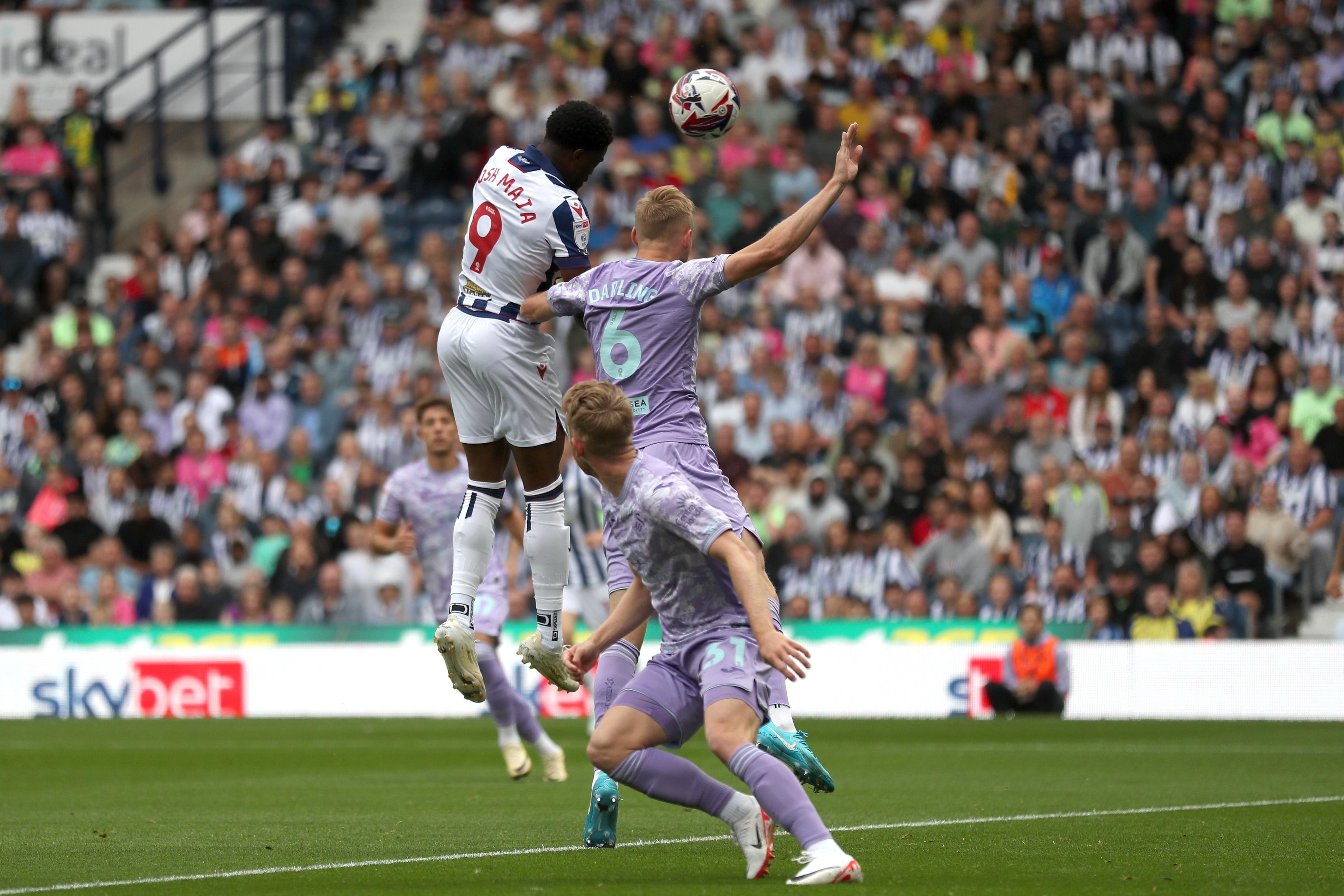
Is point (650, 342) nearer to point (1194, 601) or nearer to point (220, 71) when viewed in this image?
point (1194, 601)

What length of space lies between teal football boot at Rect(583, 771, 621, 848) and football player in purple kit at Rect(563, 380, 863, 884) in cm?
92

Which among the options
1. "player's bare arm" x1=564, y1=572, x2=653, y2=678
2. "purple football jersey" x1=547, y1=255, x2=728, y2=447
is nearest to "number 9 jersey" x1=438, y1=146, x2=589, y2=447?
"purple football jersey" x1=547, y1=255, x2=728, y2=447

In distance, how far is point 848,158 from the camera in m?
7.80

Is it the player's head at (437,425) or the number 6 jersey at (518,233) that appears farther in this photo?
the player's head at (437,425)

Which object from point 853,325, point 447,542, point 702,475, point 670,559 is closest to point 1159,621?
point 853,325

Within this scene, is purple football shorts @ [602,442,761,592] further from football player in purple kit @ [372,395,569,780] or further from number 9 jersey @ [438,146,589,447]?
football player in purple kit @ [372,395,569,780]

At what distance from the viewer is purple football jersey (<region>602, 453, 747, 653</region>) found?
6863 mm

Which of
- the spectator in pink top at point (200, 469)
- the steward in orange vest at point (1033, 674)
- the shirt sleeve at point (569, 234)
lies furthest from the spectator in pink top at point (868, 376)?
the shirt sleeve at point (569, 234)

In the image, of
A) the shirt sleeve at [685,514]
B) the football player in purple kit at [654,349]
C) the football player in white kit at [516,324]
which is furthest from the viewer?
the football player in white kit at [516,324]

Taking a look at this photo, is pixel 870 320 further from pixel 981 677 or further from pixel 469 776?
pixel 469 776

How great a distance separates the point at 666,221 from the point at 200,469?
49.1ft

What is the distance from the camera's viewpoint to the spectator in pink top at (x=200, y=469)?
21875mm

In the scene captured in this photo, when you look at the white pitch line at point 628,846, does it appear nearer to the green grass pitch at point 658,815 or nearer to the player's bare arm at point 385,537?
the green grass pitch at point 658,815

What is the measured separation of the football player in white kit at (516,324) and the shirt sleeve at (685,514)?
5.90 feet
